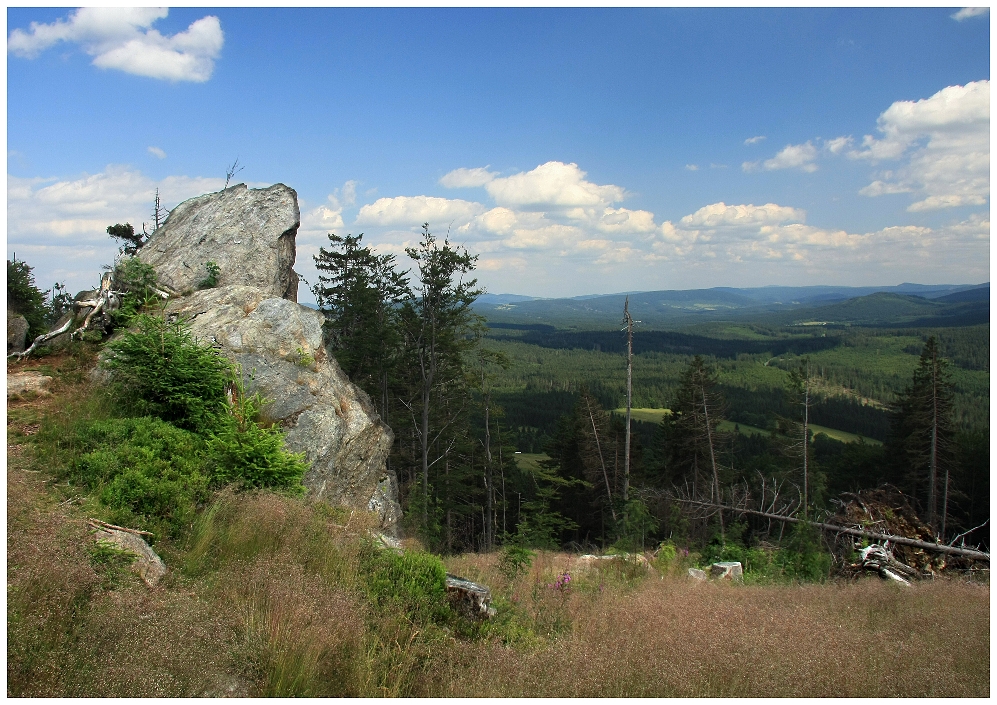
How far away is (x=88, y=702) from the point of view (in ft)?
10.2

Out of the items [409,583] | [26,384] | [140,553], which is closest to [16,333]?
[26,384]

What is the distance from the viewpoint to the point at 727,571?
33.4 ft

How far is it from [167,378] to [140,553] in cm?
458

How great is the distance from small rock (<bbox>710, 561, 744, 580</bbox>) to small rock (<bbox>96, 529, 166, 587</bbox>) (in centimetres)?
930

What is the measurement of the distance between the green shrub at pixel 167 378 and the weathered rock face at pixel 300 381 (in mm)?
1231

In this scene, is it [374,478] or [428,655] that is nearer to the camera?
[428,655]

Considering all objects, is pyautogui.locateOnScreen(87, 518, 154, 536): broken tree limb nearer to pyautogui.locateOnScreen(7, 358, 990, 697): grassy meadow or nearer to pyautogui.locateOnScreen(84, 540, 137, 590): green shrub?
pyautogui.locateOnScreen(7, 358, 990, 697): grassy meadow

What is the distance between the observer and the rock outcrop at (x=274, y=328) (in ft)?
34.5

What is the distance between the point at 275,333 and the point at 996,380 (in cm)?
1203

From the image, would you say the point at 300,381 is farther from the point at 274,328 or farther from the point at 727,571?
the point at 727,571

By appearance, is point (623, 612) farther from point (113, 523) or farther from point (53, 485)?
point (53, 485)

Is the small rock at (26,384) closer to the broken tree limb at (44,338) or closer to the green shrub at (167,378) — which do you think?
the broken tree limb at (44,338)

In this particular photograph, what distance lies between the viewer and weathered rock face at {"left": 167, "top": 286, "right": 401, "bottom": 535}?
10.3 m

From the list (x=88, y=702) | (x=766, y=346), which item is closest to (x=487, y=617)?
(x=88, y=702)
